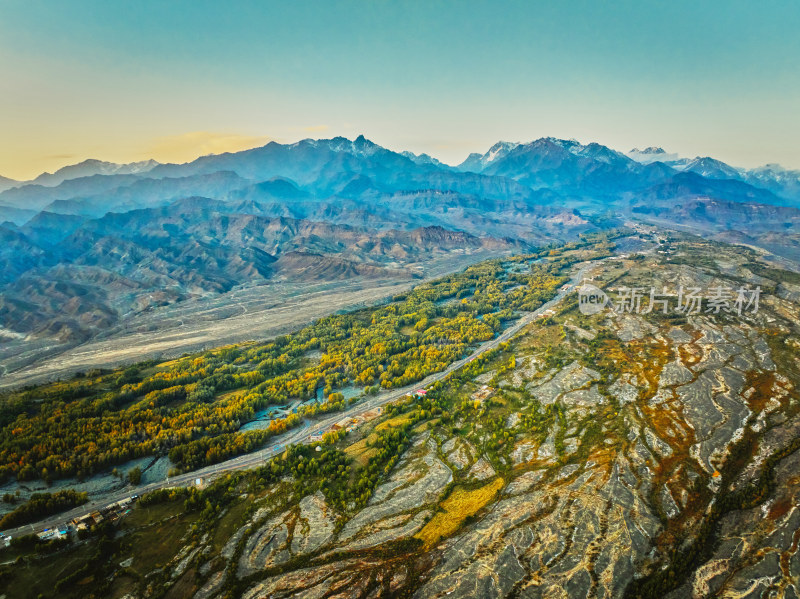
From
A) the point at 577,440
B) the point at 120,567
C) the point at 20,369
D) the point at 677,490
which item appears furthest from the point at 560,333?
the point at 20,369

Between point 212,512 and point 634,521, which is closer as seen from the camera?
point 634,521

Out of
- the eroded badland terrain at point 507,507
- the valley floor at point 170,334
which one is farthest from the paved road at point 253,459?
the valley floor at point 170,334

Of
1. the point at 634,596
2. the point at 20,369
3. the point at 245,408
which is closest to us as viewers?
the point at 634,596

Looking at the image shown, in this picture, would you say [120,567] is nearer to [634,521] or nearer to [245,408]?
[245,408]

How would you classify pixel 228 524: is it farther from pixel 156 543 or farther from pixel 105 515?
pixel 105 515
